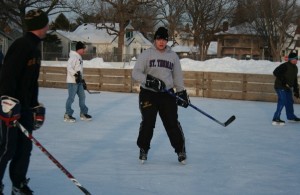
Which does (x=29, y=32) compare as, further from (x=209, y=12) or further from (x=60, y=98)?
(x=209, y=12)

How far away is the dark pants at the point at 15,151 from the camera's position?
3367 millimetres

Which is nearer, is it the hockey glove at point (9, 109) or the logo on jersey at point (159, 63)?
the hockey glove at point (9, 109)

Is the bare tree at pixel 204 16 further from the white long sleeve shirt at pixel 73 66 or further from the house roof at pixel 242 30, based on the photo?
the white long sleeve shirt at pixel 73 66

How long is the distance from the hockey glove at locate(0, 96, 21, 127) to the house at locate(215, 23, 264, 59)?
47.4 meters

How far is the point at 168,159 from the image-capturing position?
17.9 feet

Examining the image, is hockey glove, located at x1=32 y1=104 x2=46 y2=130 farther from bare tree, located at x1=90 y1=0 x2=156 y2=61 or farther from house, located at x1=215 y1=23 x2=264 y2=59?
house, located at x1=215 y1=23 x2=264 y2=59

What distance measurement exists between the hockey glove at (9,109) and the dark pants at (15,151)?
10 centimetres

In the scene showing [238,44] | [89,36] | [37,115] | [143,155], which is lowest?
[143,155]

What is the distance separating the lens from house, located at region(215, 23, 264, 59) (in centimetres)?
5000

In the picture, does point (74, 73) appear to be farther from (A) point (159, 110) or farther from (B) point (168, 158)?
(A) point (159, 110)

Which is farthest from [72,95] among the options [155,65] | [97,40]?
[97,40]

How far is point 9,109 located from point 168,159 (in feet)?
8.56

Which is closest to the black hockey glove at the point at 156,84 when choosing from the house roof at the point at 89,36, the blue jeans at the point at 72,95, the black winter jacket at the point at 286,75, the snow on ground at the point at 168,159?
the snow on ground at the point at 168,159

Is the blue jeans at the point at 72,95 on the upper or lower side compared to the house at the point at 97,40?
lower
